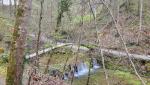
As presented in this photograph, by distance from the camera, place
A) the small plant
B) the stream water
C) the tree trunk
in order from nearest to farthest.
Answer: the tree trunk, the small plant, the stream water

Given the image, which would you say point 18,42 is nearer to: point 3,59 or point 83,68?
point 3,59

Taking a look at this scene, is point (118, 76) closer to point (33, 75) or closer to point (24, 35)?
point (33, 75)

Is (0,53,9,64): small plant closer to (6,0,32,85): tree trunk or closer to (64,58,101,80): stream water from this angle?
(64,58,101,80): stream water

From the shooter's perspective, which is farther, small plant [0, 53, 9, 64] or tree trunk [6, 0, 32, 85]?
small plant [0, 53, 9, 64]

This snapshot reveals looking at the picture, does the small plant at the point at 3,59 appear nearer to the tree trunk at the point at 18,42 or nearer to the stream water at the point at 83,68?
the stream water at the point at 83,68

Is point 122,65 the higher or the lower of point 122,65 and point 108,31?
the lower

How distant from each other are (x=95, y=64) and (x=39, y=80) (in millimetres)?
13544

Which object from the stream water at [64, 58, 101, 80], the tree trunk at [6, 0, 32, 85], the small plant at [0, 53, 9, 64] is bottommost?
the stream water at [64, 58, 101, 80]

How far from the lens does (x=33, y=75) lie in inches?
420

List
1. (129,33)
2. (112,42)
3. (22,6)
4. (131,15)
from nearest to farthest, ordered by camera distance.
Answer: (22,6), (112,42), (129,33), (131,15)

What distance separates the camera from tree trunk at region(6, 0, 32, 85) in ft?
19.6

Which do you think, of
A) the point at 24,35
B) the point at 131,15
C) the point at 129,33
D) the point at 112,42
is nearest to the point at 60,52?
the point at 112,42

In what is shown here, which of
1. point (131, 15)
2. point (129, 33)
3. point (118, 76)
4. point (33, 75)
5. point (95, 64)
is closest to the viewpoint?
point (33, 75)

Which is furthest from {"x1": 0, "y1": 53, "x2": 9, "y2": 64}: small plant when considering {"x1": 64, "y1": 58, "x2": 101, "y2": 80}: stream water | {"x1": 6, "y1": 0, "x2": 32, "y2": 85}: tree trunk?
{"x1": 6, "y1": 0, "x2": 32, "y2": 85}: tree trunk
